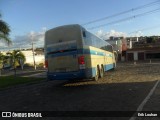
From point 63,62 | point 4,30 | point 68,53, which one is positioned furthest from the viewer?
point 4,30

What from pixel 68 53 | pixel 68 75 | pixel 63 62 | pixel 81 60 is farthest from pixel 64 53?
pixel 68 75

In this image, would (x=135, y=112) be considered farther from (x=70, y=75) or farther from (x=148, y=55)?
(x=148, y=55)

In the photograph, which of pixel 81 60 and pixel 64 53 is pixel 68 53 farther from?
pixel 81 60

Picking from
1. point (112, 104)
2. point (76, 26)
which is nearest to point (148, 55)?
point (76, 26)

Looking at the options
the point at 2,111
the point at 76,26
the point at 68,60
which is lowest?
the point at 2,111

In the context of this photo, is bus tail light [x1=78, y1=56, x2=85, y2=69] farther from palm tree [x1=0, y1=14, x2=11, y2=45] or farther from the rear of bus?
palm tree [x1=0, y1=14, x2=11, y2=45]

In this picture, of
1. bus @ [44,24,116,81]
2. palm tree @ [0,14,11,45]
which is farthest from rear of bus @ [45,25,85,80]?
palm tree @ [0,14,11,45]

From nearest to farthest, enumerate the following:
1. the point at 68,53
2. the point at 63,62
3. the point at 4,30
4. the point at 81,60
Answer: the point at 81,60 < the point at 68,53 < the point at 63,62 < the point at 4,30

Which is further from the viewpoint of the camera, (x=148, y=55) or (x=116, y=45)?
(x=116, y=45)

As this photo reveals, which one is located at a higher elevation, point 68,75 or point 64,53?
point 64,53

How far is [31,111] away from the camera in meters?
10.2

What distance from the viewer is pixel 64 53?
57.3 feet

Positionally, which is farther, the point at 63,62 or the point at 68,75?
the point at 63,62

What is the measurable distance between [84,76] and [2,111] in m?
7.17
